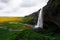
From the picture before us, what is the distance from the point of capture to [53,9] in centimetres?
4559

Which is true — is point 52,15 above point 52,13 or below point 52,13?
below

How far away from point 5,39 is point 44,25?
1340cm

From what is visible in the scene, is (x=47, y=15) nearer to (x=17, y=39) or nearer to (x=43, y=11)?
(x=43, y=11)

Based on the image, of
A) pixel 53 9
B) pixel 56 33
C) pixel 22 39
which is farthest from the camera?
pixel 53 9

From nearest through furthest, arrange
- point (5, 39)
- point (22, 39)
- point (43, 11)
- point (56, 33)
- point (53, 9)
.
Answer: point (22, 39) < point (5, 39) < point (56, 33) < point (53, 9) < point (43, 11)

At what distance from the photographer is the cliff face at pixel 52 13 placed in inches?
1737

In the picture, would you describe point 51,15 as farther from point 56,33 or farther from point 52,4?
point 56,33

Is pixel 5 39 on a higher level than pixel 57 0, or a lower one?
lower

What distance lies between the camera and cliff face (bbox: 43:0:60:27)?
44.1 meters

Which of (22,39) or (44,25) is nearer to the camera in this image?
(22,39)

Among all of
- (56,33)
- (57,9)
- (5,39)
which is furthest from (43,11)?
(5,39)

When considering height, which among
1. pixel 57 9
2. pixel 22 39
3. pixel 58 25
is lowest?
pixel 22 39

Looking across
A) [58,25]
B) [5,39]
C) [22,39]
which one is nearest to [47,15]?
[58,25]

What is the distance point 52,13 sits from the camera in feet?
150
